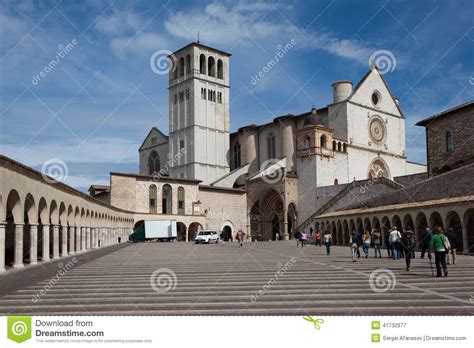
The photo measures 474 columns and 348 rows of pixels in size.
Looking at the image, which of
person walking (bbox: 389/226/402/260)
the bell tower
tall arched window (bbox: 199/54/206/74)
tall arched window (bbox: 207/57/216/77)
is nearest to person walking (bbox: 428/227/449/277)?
person walking (bbox: 389/226/402/260)

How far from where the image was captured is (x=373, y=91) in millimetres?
61938

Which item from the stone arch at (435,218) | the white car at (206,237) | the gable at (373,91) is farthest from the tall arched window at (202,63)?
the stone arch at (435,218)

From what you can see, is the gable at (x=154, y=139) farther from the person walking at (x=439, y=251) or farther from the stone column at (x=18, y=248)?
the person walking at (x=439, y=251)

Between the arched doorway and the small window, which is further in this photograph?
the small window

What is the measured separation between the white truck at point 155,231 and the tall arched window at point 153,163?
2967 centimetres

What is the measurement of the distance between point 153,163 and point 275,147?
70.4 ft

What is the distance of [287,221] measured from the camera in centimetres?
5791

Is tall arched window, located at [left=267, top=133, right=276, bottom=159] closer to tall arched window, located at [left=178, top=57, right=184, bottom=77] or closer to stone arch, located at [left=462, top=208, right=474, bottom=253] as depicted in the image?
tall arched window, located at [left=178, top=57, right=184, bottom=77]

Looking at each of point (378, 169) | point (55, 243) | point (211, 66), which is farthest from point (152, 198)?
point (55, 243)

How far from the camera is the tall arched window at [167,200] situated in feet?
187

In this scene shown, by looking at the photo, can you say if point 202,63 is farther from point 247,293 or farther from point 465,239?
point 247,293

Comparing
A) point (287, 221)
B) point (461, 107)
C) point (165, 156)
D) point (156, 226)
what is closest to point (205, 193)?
point (287, 221)

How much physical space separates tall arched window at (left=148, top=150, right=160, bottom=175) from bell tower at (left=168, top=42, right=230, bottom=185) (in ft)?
20.3

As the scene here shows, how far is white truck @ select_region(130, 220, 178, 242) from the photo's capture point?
46938 millimetres
